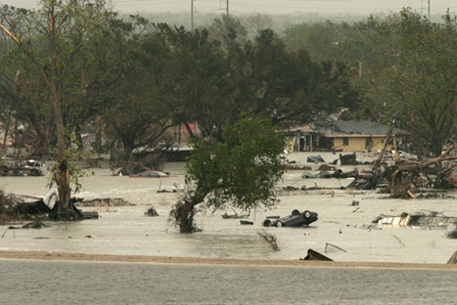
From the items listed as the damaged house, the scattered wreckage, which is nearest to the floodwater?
the scattered wreckage

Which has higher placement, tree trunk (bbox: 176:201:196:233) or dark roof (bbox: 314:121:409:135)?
tree trunk (bbox: 176:201:196:233)

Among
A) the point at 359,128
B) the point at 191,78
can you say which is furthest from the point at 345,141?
the point at 191,78

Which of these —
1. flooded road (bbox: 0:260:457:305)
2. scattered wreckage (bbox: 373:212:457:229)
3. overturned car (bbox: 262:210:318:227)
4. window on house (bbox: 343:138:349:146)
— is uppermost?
flooded road (bbox: 0:260:457:305)

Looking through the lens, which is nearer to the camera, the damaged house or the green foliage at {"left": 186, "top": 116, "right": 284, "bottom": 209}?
the green foliage at {"left": 186, "top": 116, "right": 284, "bottom": 209}

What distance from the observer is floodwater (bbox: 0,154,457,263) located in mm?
28875

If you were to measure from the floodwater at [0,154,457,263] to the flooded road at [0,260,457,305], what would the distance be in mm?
5010

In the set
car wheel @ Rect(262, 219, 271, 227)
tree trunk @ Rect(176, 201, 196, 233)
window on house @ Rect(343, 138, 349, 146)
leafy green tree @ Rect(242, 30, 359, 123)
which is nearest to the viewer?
tree trunk @ Rect(176, 201, 196, 233)

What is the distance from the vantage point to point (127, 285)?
64.0ft

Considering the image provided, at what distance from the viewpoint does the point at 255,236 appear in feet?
114

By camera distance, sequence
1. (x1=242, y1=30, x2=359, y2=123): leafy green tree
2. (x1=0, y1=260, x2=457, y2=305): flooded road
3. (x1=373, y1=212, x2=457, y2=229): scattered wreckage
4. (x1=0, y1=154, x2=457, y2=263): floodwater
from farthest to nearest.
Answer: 1. (x1=242, y1=30, x2=359, y2=123): leafy green tree
2. (x1=373, y1=212, x2=457, y2=229): scattered wreckage
3. (x1=0, y1=154, x2=457, y2=263): floodwater
4. (x1=0, y1=260, x2=457, y2=305): flooded road

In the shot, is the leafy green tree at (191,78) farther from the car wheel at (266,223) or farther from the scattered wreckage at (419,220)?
the car wheel at (266,223)

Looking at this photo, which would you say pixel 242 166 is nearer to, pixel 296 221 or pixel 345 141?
pixel 296 221

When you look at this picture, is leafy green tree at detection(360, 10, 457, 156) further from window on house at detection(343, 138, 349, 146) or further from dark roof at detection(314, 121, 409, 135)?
window on house at detection(343, 138, 349, 146)

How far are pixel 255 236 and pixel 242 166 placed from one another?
7.72 ft
